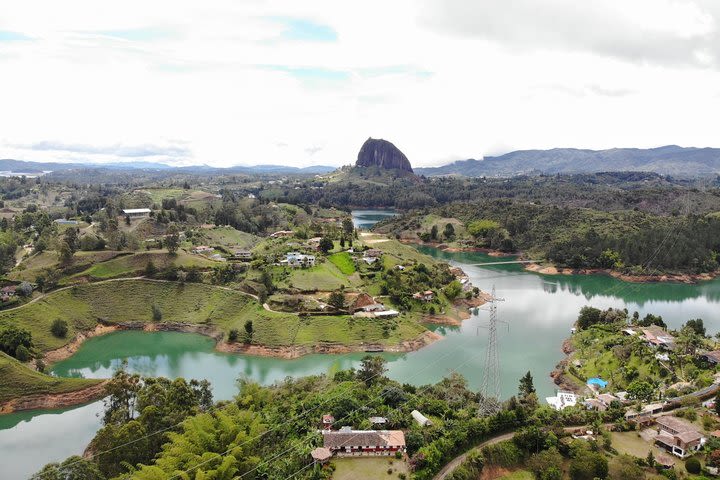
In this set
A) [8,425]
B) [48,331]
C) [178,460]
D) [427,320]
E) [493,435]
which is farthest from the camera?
[427,320]

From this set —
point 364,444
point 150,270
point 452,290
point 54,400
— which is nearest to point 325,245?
point 452,290

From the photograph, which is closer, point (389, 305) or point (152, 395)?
point (152, 395)

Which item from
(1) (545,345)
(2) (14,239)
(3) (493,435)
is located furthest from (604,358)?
(2) (14,239)

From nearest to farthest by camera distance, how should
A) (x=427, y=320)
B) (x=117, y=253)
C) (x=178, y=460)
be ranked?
(x=178, y=460) → (x=427, y=320) → (x=117, y=253)

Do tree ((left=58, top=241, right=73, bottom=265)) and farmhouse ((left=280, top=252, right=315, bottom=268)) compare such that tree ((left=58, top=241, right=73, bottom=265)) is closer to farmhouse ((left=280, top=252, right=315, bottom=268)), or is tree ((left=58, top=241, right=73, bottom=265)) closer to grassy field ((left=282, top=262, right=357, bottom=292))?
farmhouse ((left=280, top=252, right=315, bottom=268))

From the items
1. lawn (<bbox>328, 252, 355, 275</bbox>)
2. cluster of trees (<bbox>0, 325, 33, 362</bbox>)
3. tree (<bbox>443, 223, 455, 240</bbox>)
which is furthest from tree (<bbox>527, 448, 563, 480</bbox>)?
tree (<bbox>443, 223, 455, 240</bbox>)

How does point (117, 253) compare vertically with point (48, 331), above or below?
above

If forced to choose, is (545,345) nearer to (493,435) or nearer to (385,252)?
(493,435)
